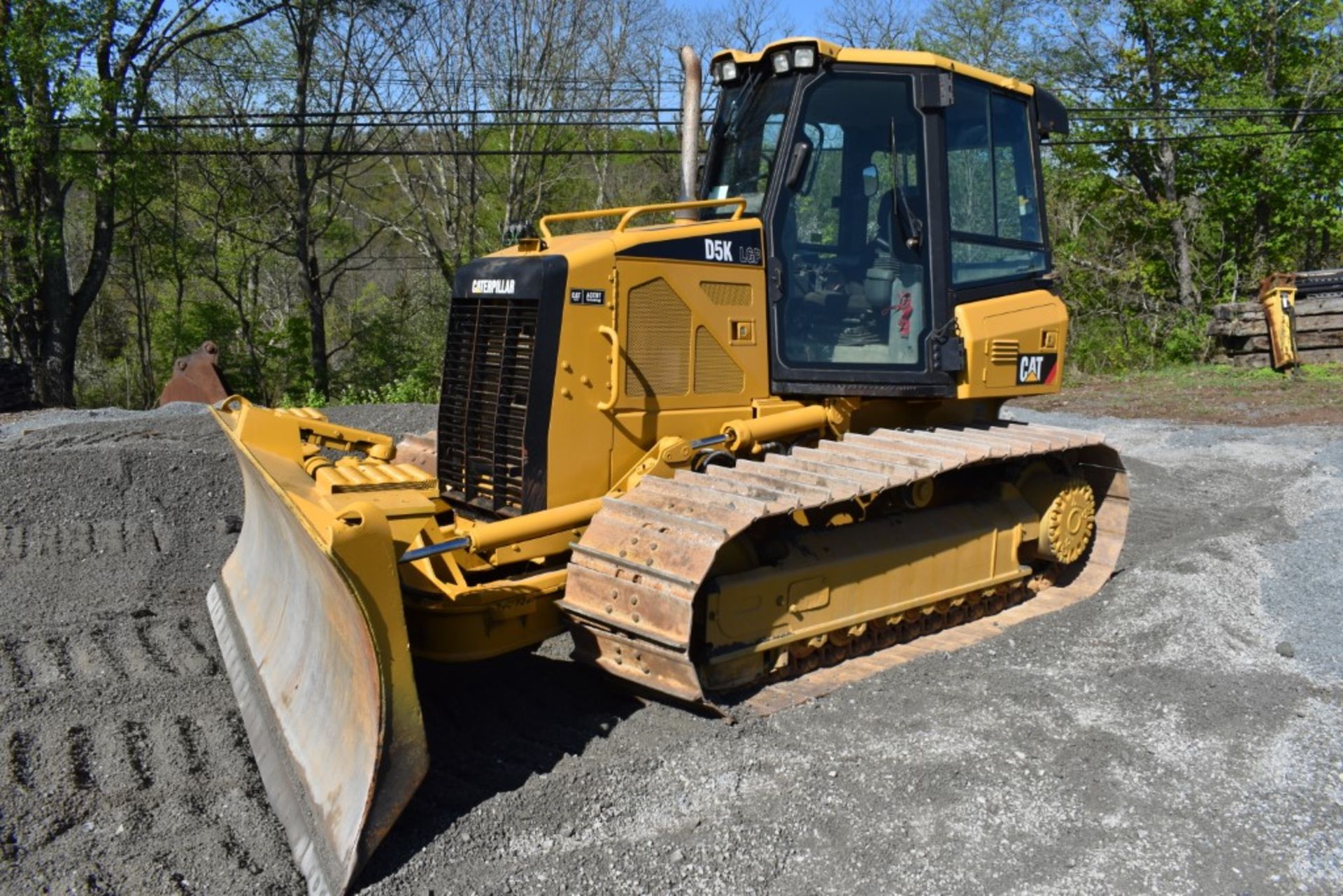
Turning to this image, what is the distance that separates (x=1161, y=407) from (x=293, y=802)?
1211 centimetres

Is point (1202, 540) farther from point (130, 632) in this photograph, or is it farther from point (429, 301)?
point (429, 301)

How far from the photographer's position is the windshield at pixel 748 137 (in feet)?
17.2

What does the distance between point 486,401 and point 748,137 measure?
1853 millimetres

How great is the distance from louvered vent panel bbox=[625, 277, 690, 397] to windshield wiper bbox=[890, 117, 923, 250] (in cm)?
122

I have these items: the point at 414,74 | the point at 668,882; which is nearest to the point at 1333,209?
the point at 414,74

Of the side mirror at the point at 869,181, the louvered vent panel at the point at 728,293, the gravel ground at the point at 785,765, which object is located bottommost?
the gravel ground at the point at 785,765

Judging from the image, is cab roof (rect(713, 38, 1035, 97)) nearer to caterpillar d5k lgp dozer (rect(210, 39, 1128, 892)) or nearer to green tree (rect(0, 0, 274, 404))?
caterpillar d5k lgp dozer (rect(210, 39, 1128, 892))

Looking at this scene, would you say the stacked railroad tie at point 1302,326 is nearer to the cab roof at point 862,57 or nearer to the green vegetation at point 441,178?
the green vegetation at point 441,178

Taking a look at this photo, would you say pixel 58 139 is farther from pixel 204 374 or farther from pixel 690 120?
pixel 690 120

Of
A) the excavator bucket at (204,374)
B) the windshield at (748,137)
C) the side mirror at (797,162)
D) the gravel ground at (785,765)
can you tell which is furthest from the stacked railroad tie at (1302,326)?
the excavator bucket at (204,374)

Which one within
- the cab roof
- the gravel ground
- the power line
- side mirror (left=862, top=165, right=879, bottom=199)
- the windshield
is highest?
the power line

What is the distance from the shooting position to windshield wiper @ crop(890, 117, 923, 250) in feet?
17.6

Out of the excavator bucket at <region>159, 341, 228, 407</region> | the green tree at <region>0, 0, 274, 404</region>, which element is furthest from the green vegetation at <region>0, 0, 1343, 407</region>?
the excavator bucket at <region>159, 341, 228, 407</region>

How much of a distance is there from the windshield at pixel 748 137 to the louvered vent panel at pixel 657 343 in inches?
27.2
